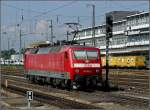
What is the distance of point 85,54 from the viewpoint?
27.5 meters

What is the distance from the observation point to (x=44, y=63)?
3275cm

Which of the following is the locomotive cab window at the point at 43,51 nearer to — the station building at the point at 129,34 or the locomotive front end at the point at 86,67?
the locomotive front end at the point at 86,67

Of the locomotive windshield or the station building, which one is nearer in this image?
the locomotive windshield

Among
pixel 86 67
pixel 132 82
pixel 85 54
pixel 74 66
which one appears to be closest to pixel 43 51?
pixel 85 54

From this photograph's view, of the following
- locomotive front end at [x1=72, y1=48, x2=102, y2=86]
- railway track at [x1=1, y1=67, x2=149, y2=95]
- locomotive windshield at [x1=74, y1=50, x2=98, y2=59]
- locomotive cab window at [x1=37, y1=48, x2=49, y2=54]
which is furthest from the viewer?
locomotive cab window at [x1=37, y1=48, x2=49, y2=54]

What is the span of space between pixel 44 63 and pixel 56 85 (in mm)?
2511

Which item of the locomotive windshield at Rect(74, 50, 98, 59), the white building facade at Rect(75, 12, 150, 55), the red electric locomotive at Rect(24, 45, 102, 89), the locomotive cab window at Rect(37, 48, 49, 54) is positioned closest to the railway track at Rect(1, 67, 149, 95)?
the red electric locomotive at Rect(24, 45, 102, 89)

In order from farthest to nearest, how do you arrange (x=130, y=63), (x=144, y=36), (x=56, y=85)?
(x=144, y=36), (x=130, y=63), (x=56, y=85)

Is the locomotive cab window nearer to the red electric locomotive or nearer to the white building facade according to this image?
the red electric locomotive

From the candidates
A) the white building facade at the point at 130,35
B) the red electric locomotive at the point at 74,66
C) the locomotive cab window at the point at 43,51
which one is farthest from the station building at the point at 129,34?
the red electric locomotive at the point at 74,66

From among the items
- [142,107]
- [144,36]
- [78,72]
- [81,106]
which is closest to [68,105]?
[81,106]

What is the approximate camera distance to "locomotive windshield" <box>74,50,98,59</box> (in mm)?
27295

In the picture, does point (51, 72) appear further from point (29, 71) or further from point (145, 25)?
point (145, 25)

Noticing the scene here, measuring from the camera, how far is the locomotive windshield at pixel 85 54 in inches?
1075
